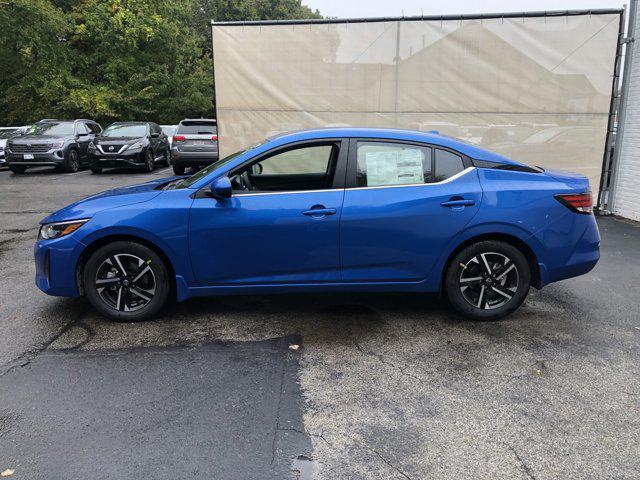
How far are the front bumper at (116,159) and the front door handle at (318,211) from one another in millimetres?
13416

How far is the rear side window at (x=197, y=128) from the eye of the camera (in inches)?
620

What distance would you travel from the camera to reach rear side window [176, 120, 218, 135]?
15742mm

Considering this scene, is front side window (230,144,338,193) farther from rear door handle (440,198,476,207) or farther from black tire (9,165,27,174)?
black tire (9,165,27,174)

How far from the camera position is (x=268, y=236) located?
4.22 meters

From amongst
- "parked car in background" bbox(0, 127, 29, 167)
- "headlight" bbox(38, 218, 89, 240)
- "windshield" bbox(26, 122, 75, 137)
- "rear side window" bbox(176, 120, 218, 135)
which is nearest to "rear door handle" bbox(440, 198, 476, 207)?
"headlight" bbox(38, 218, 89, 240)

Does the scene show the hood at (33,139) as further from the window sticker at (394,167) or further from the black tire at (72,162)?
the window sticker at (394,167)

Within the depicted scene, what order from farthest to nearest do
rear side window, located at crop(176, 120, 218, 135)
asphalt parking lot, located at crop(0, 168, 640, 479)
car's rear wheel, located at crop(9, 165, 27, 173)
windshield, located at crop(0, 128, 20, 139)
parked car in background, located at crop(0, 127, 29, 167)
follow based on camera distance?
windshield, located at crop(0, 128, 20, 139) → parked car in background, located at crop(0, 127, 29, 167) → car's rear wheel, located at crop(9, 165, 27, 173) → rear side window, located at crop(176, 120, 218, 135) → asphalt parking lot, located at crop(0, 168, 640, 479)

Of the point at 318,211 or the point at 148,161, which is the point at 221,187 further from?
the point at 148,161

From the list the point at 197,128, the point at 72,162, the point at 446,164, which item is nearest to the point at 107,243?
the point at 446,164

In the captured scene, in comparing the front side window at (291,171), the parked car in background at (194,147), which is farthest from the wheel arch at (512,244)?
the parked car in background at (194,147)

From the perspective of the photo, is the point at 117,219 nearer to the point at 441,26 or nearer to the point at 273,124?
the point at 273,124

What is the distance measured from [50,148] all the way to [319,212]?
14702mm

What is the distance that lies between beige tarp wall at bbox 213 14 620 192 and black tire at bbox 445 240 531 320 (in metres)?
5.47

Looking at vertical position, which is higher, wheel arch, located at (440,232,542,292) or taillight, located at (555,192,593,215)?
taillight, located at (555,192,593,215)
